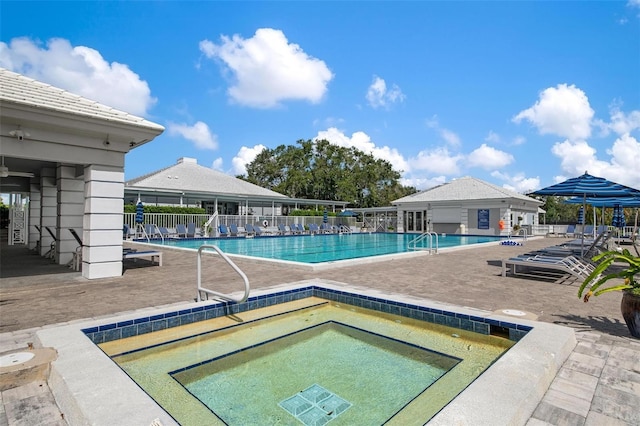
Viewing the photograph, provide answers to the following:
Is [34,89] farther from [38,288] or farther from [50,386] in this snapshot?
[50,386]

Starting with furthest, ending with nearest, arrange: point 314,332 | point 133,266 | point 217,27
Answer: point 217,27
point 133,266
point 314,332

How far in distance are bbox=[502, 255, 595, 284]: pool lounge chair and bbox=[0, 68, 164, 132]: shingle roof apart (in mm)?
8847

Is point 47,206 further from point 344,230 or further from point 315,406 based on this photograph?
point 344,230

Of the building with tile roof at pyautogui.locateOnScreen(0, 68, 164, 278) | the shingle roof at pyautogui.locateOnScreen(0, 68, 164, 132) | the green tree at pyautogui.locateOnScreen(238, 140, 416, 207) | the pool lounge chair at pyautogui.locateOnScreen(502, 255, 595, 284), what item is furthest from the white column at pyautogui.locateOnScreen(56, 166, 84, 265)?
the green tree at pyautogui.locateOnScreen(238, 140, 416, 207)

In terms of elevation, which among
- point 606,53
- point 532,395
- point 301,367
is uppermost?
point 606,53

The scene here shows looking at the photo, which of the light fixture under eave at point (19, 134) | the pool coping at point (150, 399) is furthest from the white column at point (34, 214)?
the pool coping at point (150, 399)

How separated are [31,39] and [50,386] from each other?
15411 mm

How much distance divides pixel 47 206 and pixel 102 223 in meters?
5.53

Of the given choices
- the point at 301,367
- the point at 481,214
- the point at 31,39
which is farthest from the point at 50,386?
the point at 481,214

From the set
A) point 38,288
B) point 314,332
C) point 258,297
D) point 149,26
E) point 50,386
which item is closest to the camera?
point 50,386

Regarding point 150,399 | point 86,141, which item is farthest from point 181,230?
point 150,399

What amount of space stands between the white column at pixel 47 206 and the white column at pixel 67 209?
1.75 meters

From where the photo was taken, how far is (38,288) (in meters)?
6.17

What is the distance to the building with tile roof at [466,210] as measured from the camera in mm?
25891
